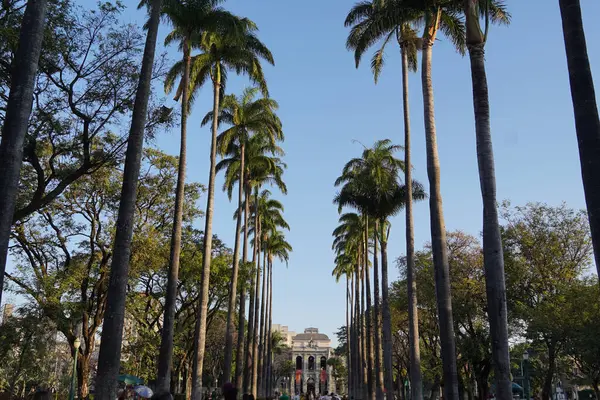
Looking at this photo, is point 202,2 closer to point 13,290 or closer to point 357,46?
point 357,46

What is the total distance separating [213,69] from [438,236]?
14.4 metres

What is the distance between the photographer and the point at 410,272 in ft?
72.7

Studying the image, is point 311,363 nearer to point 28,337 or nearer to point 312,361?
point 312,361

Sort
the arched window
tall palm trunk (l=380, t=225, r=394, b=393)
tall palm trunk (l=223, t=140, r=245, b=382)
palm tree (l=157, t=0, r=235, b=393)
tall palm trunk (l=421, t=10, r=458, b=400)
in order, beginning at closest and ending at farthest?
tall palm trunk (l=421, t=10, r=458, b=400) < palm tree (l=157, t=0, r=235, b=393) < tall palm trunk (l=223, t=140, r=245, b=382) < tall palm trunk (l=380, t=225, r=394, b=393) < the arched window

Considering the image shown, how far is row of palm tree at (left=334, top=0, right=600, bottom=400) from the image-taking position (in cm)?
789

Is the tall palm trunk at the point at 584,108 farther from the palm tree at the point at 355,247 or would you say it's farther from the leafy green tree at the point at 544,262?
the palm tree at the point at 355,247

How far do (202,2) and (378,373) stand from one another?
2690 centimetres

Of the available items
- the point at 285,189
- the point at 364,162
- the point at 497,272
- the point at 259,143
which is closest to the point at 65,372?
the point at 285,189

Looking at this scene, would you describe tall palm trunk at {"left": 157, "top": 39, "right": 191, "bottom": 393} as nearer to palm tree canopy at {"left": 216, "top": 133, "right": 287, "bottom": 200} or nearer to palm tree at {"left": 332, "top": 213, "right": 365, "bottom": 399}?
palm tree canopy at {"left": 216, "top": 133, "right": 287, "bottom": 200}

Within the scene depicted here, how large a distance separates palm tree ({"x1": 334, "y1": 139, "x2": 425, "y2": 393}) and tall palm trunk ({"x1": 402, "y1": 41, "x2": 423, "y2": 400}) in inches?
332

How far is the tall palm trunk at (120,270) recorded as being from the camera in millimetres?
10398

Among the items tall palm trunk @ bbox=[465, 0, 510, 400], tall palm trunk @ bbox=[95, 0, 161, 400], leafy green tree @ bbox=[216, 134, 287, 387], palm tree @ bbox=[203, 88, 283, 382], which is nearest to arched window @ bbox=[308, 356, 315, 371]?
leafy green tree @ bbox=[216, 134, 287, 387]

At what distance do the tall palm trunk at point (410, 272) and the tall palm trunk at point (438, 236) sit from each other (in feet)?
14.5

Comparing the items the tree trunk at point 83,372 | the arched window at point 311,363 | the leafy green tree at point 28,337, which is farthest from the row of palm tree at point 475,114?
the arched window at point 311,363
